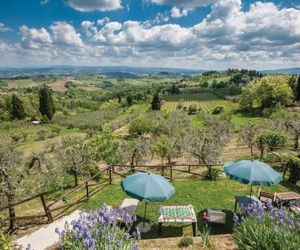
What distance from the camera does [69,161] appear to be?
1844 cm

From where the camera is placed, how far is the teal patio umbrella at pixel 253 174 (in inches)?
436

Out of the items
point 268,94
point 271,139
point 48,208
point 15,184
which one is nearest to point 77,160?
point 15,184

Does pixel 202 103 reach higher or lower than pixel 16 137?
lower

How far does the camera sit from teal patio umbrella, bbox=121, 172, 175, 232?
10.2 metres

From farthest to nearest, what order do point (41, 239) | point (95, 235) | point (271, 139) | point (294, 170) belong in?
1. point (271, 139)
2. point (294, 170)
3. point (41, 239)
4. point (95, 235)

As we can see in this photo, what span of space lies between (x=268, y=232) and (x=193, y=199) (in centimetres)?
734

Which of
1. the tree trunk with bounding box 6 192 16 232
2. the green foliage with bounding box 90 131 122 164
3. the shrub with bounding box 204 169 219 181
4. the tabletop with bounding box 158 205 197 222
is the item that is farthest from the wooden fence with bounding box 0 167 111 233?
the shrub with bounding box 204 169 219 181

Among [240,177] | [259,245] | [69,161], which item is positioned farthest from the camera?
[69,161]

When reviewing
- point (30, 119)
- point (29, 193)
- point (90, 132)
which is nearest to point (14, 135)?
point (90, 132)

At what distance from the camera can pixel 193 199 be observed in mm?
14195

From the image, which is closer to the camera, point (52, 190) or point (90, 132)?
point (52, 190)

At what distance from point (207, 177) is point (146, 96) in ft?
396

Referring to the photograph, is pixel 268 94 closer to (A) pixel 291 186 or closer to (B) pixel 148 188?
(A) pixel 291 186

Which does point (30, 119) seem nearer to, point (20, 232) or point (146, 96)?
point (146, 96)
